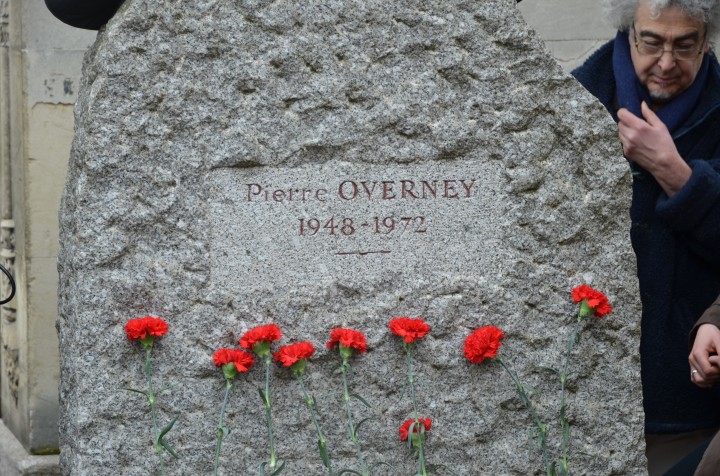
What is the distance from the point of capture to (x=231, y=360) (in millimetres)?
3420

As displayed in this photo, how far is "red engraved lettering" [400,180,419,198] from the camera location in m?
3.57

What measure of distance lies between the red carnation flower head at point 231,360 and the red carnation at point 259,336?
0.03 metres

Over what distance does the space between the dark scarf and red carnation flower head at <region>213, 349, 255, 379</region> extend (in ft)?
4.38

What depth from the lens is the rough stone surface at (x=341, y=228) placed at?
3.40 m

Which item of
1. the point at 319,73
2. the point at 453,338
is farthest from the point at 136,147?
the point at 453,338

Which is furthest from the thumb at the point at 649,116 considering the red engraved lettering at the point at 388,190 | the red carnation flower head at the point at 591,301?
the red engraved lettering at the point at 388,190

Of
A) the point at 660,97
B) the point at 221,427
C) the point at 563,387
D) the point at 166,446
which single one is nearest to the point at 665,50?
the point at 660,97

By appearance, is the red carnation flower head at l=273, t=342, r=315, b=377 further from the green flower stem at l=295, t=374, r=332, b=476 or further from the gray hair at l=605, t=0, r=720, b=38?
the gray hair at l=605, t=0, r=720, b=38

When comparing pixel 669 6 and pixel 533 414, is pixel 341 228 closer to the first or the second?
pixel 533 414

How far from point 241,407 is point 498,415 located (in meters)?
0.69

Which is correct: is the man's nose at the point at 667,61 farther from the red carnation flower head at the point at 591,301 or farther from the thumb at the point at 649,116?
the red carnation flower head at the point at 591,301

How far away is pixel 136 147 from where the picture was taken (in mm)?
3387

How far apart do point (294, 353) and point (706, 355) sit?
1.10 metres

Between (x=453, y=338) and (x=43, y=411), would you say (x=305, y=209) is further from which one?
(x=43, y=411)
